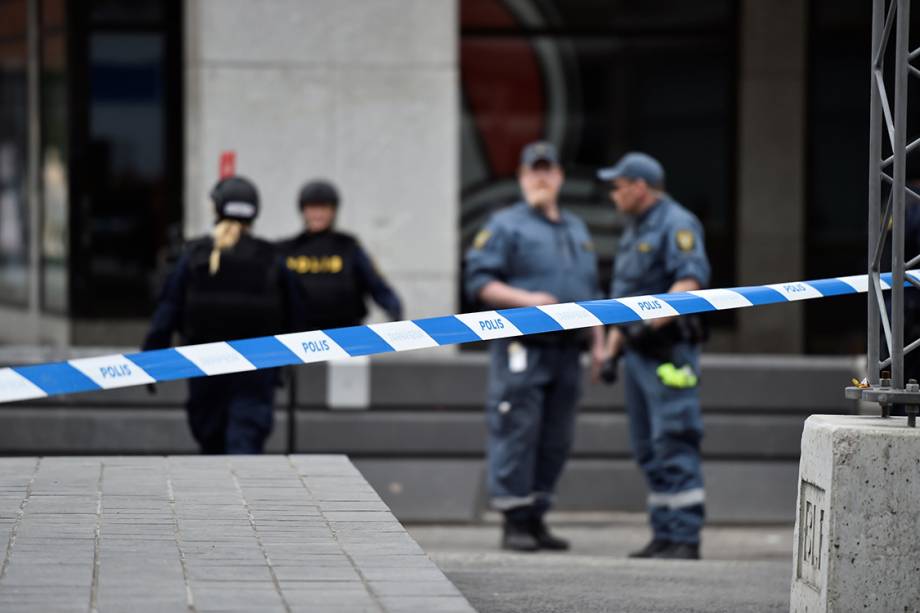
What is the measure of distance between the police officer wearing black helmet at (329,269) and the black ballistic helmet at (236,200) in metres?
1.45

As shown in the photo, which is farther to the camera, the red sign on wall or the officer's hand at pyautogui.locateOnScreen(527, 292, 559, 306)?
the red sign on wall

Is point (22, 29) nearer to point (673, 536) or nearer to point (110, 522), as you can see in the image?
point (673, 536)

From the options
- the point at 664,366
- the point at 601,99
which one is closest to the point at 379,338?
the point at 664,366

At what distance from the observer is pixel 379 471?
404 inches

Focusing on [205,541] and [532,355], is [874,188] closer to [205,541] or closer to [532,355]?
[205,541]

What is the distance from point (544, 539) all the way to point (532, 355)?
97cm

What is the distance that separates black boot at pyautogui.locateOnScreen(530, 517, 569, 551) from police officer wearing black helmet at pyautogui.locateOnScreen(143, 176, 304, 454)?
1.63m

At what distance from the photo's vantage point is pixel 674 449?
28.2 feet

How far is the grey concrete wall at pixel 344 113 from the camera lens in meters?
12.1

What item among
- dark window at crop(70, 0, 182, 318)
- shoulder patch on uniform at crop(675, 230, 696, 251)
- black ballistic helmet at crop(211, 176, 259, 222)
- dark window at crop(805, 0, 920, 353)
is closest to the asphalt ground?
shoulder patch on uniform at crop(675, 230, 696, 251)

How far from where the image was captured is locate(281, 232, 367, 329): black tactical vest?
9.70 metres

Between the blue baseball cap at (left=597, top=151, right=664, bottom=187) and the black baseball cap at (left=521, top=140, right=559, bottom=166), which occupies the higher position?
the black baseball cap at (left=521, top=140, right=559, bottom=166)

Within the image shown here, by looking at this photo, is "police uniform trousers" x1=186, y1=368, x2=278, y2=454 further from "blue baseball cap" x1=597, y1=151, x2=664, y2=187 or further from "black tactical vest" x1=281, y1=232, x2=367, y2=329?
"blue baseball cap" x1=597, y1=151, x2=664, y2=187

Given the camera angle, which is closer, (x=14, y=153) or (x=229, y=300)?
(x=229, y=300)
